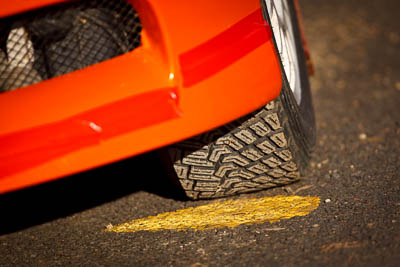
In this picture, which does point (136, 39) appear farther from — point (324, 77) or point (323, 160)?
point (324, 77)

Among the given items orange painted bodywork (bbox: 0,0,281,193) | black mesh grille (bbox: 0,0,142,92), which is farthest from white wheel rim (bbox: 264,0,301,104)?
black mesh grille (bbox: 0,0,142,92)

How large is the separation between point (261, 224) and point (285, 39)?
86cm

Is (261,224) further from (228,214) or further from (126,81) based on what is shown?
(126,81)

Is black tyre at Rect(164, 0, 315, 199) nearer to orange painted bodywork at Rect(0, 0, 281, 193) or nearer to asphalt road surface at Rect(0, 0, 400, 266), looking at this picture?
asphalt road surface at Rect(0, 0, 400, 266)

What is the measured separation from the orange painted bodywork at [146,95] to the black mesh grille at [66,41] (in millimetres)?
145

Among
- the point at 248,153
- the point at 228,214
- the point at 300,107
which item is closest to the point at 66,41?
the point at 248,153

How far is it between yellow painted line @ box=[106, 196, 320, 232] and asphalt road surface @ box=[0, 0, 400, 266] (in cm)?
4

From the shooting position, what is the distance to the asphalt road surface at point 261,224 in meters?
1.68

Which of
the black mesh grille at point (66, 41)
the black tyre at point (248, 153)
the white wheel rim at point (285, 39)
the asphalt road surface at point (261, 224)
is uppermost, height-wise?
the black mesh grille at point (66, 41)

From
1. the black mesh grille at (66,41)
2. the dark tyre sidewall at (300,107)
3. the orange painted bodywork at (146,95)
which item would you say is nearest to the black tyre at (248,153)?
the dark tyre sidewall at (300,107)

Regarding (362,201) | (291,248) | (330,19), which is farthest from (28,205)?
(330,19)

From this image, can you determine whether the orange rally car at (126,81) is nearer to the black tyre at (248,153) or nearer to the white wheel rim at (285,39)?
the black tyre at (248,153)

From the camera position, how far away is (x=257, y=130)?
187cm

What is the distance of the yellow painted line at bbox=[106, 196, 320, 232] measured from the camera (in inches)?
76.0
